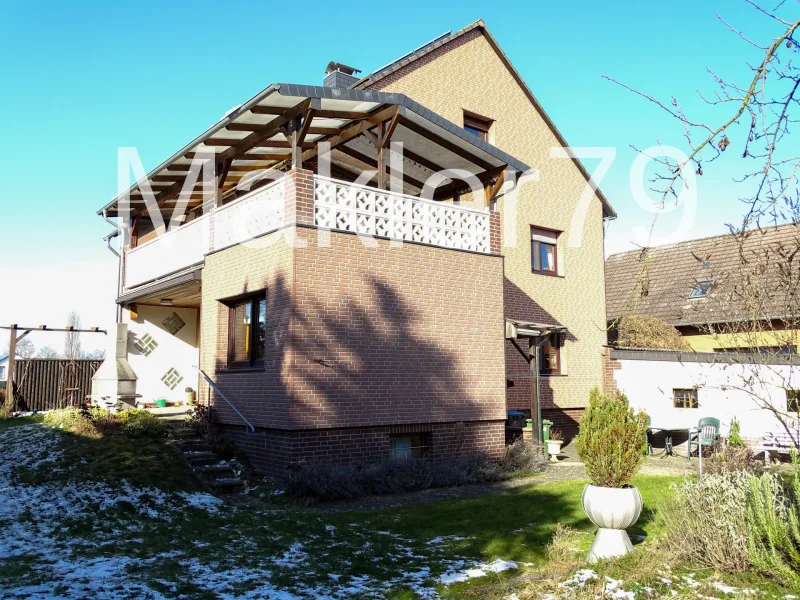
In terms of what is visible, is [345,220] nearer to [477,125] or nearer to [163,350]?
[477,125]

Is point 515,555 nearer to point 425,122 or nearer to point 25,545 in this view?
point 25,545

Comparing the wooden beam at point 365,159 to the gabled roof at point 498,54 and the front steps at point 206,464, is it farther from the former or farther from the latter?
the front steps at point 206,464

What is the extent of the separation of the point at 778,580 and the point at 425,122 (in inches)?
375

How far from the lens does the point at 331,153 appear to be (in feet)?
49.9

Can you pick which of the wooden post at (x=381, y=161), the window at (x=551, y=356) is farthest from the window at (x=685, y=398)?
the wooden post at (x=381, y=161)

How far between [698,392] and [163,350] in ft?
45.6

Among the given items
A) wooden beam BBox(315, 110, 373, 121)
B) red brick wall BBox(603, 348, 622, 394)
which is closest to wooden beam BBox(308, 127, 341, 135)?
wooden beam BBox(315, 110, 373, 121)

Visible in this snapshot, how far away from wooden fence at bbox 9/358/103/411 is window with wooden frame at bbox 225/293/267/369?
624 cm

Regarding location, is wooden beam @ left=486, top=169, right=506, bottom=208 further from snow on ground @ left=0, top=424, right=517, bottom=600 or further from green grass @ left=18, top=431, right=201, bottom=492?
snow on ground @ left=0, top=424, right=517, bottom=600

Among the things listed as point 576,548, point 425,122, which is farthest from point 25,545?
point 425,122

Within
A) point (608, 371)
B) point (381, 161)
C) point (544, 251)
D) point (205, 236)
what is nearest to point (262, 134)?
point (381, 161)

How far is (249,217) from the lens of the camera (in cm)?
1264

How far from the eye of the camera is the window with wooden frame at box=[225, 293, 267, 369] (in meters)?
12.6

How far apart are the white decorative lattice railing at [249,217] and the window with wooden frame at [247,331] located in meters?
1.18
